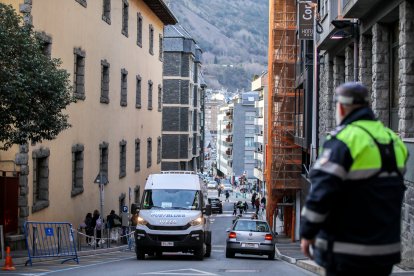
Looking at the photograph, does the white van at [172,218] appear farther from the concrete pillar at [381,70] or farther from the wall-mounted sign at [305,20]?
the wall-mounted sign at [305,20]

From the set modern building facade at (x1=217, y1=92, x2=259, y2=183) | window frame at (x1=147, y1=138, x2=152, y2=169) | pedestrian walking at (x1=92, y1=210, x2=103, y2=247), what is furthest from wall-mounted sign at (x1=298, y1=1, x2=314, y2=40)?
modern building facade at (x1=217, y1=92, x2=259, y2=183)

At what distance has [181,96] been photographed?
68625mm

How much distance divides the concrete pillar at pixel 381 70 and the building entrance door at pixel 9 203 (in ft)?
33.6

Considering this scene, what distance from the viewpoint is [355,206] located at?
4.57 metres

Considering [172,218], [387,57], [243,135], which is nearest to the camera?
[387,57]

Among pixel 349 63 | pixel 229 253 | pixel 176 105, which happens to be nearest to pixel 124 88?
pixel 349 63

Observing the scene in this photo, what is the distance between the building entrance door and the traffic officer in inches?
A: 661

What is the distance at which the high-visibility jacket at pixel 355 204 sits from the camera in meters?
4.53

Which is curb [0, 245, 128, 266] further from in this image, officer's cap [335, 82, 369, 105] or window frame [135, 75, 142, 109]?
window frame [135, 75, 142, 109]

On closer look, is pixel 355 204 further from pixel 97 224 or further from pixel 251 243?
pixel 97 224

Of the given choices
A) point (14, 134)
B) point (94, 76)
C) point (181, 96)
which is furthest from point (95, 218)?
point (181, 96)

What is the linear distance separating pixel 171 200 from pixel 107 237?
9633mm

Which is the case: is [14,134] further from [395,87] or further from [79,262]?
[395,87]

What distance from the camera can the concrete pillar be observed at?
18.7m
